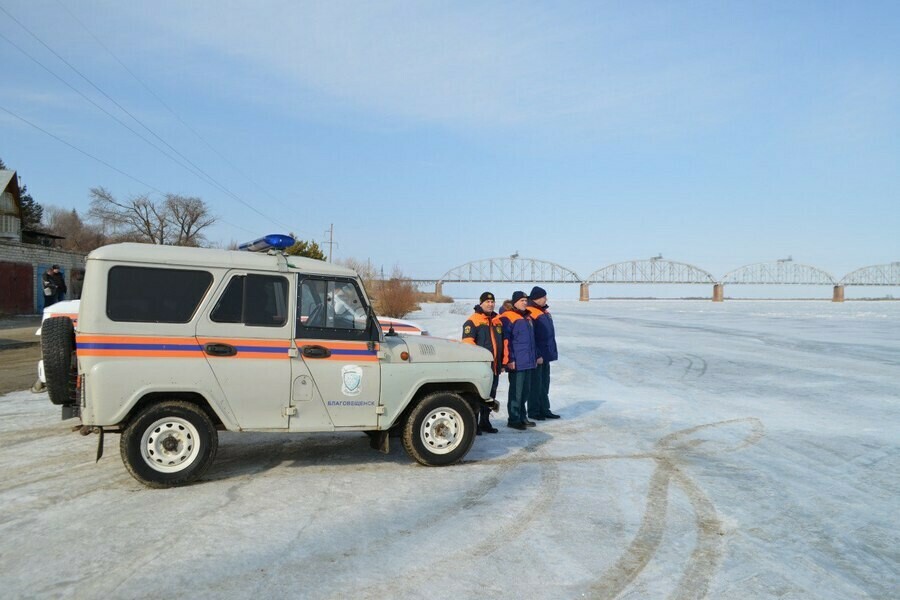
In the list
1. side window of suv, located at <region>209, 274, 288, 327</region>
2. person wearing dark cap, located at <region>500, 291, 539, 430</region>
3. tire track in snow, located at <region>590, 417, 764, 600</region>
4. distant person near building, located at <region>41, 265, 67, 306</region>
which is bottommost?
tire track in snow, located at <region>590, 417, 764, 600</region>

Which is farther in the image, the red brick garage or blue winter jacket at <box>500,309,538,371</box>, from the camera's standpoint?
the red brick garage

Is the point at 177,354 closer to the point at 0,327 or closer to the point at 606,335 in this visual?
the point at 0,327

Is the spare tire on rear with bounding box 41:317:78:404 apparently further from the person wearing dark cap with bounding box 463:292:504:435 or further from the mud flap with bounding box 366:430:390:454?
the person wearing dark cap with bounding box 463:292:504:435

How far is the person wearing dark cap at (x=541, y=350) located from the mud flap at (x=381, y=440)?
344cm

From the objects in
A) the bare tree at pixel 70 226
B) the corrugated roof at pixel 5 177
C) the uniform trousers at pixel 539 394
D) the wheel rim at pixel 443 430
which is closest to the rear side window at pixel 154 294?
the wheel rim at pixel 443 430

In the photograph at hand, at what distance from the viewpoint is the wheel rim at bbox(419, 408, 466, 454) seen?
22.1 feet

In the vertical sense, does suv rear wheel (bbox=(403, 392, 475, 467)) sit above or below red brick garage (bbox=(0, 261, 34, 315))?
below

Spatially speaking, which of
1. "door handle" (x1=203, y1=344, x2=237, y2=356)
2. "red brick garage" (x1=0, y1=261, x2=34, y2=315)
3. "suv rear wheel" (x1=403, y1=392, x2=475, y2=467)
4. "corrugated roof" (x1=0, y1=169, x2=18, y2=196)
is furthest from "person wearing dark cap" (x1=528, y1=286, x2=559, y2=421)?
"corrugated roof" (x1=0, y1=169, x2=18, y2=196)

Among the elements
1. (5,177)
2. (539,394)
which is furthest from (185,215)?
(539,394)

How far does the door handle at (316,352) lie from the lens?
20.0 ft

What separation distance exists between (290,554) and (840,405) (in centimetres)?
994

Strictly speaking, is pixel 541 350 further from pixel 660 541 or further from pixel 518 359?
pixel 660 541

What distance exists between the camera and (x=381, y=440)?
6820 millimetres

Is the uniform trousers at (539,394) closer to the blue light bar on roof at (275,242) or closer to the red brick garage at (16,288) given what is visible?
the blue light bar on roof at (275,242)
